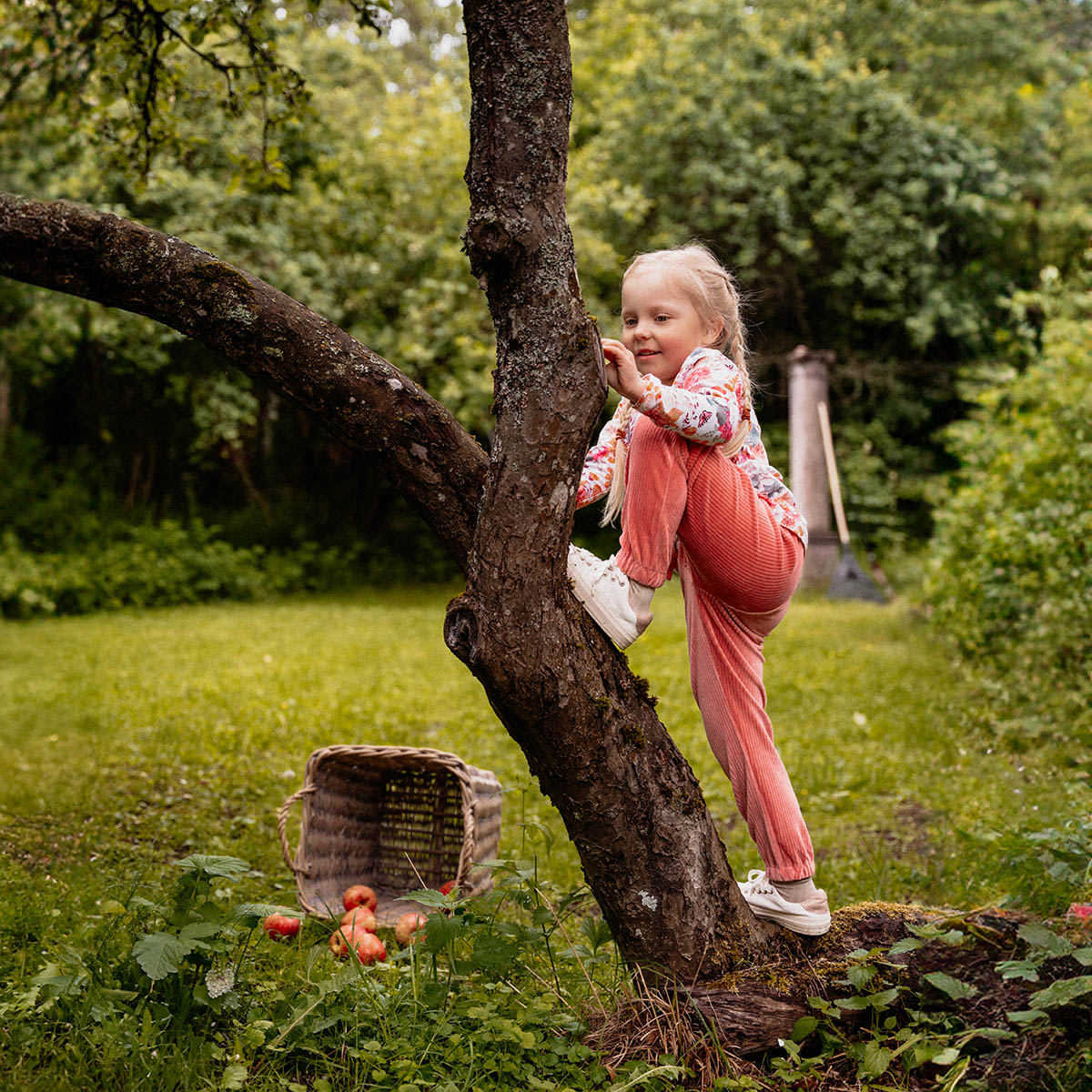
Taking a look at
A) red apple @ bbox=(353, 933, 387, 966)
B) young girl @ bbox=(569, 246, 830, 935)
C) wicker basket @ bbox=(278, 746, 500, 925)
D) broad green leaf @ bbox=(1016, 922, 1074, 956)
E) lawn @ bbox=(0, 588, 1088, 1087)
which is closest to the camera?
broad green leaf @ bbox=(1016, 922, 1074, 956)

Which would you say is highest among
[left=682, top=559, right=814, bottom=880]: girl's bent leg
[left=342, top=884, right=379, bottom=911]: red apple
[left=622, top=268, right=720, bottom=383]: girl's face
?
[left=622, top=268, right=720, bottom=383]: girl's face

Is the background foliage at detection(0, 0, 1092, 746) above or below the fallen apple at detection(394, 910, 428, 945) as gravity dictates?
above

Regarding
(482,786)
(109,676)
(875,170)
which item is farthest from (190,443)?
(482,786)

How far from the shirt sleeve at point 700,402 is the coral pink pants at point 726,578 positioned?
0.28ft

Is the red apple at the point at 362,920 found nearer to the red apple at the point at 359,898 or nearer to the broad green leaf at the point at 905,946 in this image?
the red apple at the point at 359,898

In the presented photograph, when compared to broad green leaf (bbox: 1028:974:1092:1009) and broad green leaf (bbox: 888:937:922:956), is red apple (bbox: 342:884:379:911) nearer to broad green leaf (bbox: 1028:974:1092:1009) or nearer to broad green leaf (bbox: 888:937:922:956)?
broad green leaf (bbox: 888:937:922:956)

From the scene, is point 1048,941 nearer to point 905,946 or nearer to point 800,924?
point 905,946

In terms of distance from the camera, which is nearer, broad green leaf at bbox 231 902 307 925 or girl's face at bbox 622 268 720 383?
broad green leaf at bbox 231 902 307 925

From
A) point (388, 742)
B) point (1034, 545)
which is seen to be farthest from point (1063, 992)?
point (1034, 545)

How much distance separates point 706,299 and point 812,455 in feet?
34.7

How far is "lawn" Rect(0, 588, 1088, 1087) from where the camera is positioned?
3.60m

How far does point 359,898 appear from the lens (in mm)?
3439

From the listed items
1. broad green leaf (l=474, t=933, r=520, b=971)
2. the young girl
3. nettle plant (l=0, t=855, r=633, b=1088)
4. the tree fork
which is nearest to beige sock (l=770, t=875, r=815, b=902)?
the young girl

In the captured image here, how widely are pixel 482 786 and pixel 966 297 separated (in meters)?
13.7
